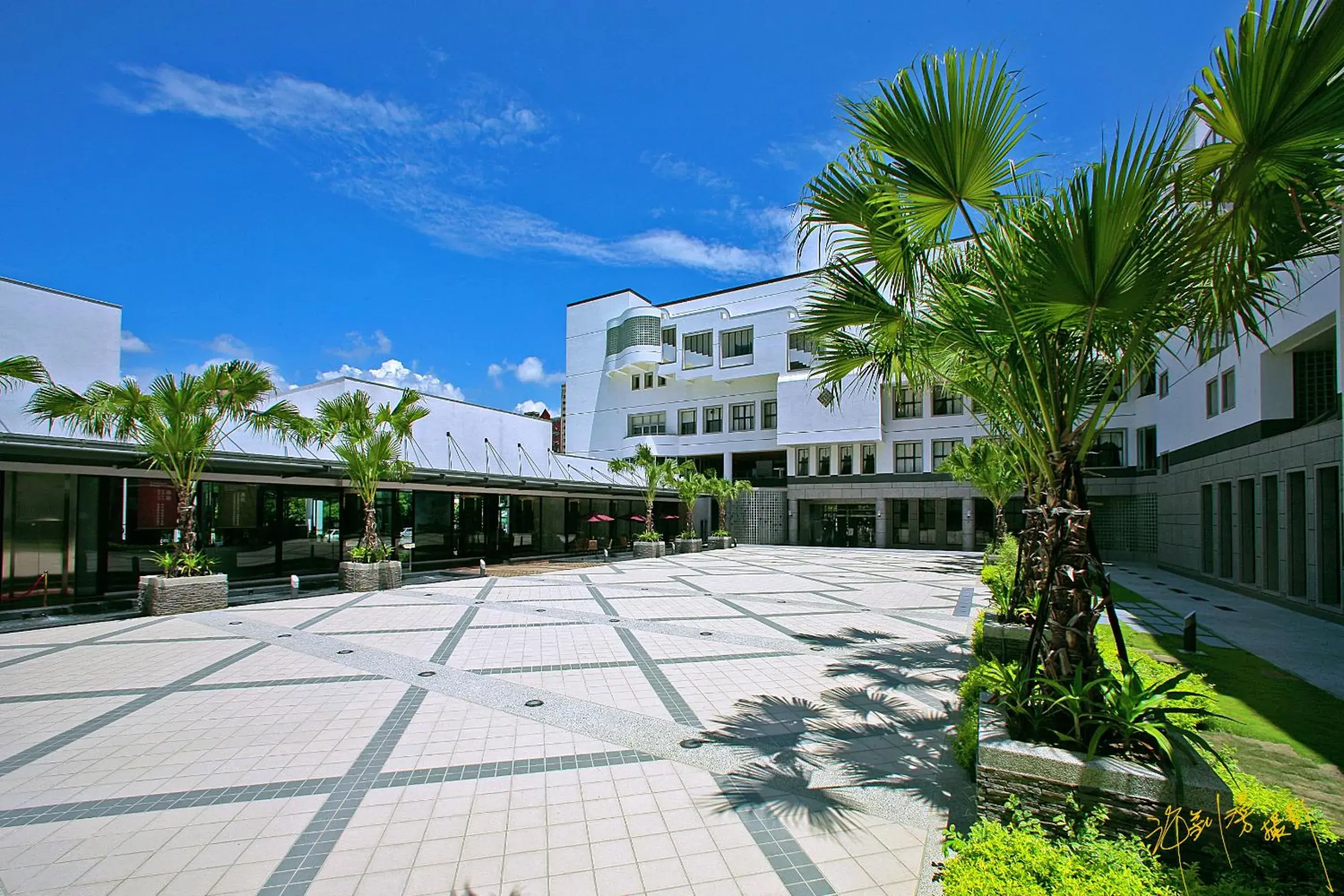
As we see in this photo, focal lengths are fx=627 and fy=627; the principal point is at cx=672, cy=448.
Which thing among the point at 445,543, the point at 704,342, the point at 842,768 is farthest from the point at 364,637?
the point at 704,342

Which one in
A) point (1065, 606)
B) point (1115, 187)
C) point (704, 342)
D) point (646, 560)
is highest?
point (704, 342)

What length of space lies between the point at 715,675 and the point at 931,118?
6599mm

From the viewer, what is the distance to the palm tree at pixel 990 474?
1834 centimetres

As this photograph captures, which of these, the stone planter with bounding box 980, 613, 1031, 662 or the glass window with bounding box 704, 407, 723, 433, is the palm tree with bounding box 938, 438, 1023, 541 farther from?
the glass window with bounding box 704, 407, 723, 433

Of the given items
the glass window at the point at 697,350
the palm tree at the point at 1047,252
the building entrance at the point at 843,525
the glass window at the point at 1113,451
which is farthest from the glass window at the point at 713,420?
the palm tree at the point at 1047,252

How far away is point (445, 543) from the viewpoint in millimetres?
22391

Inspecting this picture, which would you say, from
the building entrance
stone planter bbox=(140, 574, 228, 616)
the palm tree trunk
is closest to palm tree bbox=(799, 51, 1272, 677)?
stone planter bbox=(140, 574, 228, 616)

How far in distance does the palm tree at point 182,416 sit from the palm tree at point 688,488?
18.9m

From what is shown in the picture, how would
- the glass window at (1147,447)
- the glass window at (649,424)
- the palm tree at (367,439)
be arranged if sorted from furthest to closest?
the glass window at (649,424) → the glass window at (1147,447) → the palm tree at (367,439)

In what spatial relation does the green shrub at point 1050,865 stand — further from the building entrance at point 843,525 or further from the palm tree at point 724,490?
the building entrance at point 843,525

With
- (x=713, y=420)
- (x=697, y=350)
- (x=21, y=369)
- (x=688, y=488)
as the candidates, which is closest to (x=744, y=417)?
(x=713, y=420)

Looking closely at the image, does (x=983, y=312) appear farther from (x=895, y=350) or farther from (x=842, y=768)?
(x=842, y=768)

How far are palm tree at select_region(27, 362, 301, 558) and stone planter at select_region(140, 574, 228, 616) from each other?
78 cm

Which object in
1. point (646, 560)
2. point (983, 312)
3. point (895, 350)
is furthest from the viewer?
point (646, 560)
